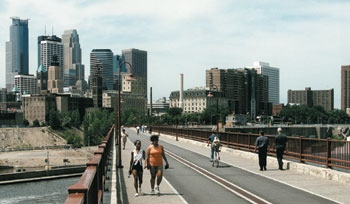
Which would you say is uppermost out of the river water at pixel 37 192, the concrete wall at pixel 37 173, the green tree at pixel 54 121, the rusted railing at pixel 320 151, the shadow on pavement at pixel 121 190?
the rusted railing at pixel 320 151

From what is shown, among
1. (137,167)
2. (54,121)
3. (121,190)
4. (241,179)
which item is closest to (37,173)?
(241,179)

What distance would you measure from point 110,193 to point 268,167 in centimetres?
1046

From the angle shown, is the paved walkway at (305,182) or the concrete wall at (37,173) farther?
the concrete wall at (37,173)

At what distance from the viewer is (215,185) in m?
15.4

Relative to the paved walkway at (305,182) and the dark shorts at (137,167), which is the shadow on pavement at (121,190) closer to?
the dark shorts at (137,167)

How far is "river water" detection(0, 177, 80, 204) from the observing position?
238 ft

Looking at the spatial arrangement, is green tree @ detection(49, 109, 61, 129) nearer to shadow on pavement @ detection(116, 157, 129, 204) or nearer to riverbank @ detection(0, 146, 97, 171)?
riverbank @ detection(0, 146, 97, 171)

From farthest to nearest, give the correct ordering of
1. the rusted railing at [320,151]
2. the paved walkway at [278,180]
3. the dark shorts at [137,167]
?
the rusted railing at [320,151] < the dark shorts at [137,167] < the paved walkway at [278,180]

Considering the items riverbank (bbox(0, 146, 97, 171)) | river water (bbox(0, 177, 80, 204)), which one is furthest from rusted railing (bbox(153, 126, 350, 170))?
riverbank (bbox(0, 146, 97, 171))

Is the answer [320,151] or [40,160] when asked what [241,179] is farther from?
[40,160]

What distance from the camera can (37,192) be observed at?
78.0 m

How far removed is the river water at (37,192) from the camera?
72.6 metres

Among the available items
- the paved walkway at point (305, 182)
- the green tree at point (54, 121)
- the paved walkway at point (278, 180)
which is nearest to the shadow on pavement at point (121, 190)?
the paved walkway at point (278, 180)

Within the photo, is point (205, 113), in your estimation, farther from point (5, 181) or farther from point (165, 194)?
point (165, 194)
